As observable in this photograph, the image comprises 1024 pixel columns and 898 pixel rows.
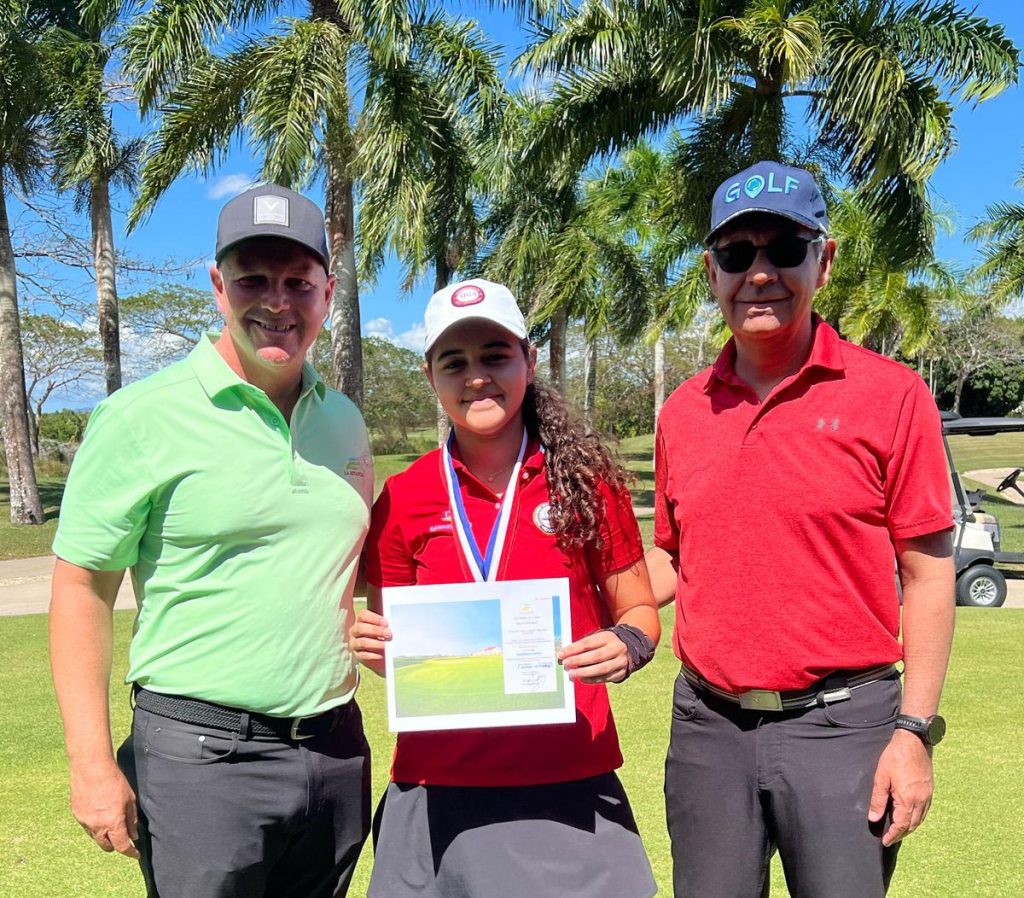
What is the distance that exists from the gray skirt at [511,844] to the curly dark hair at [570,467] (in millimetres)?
641

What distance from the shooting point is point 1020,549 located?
19734 mm

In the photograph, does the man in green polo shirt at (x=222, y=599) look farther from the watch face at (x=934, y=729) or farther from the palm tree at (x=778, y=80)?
the palm tree at (x=778, y=80)

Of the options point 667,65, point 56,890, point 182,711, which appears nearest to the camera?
point 182,711

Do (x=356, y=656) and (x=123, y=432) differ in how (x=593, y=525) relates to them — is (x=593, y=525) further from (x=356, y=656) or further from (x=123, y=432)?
(x=123, y=432)

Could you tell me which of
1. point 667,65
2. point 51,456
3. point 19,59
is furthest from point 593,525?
point 51,456

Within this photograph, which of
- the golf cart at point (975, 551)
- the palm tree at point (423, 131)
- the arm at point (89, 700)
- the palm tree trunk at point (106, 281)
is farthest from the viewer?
the palm tree trunk at point (106, 281)

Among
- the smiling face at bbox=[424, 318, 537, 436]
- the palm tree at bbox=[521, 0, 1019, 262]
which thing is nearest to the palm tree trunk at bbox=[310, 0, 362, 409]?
the palm tree at bbox=[521, 0, 1019, 262]

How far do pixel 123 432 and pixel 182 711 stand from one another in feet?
2.37

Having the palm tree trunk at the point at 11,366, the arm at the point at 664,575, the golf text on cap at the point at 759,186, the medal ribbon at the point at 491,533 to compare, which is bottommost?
the arm at the point at 664,575

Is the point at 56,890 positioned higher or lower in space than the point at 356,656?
lower

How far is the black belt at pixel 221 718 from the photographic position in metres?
2.54

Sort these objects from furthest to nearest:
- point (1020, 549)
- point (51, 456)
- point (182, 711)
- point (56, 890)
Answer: point (51, 456), point (1020, 549), point (56, 890), point (182, 711)

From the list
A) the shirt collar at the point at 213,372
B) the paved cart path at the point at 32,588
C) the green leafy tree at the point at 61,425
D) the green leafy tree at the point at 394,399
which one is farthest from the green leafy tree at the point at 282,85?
the green leafy tree at the point at 61,425

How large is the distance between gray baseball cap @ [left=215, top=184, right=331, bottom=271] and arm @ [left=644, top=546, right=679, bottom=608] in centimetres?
143
